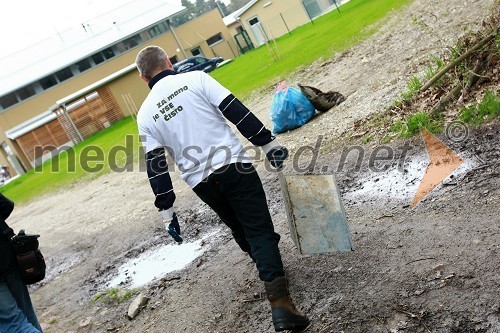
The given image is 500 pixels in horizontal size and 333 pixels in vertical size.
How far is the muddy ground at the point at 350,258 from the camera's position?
3.32 metres

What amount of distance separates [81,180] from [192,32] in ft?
103

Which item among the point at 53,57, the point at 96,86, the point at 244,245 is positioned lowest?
the point at 244,245

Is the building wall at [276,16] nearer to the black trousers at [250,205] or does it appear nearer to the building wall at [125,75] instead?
the building wall at [125,75]

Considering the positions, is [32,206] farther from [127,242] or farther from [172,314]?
[172,314]

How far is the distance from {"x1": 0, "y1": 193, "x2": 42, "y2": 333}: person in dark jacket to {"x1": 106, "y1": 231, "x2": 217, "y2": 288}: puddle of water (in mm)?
1896

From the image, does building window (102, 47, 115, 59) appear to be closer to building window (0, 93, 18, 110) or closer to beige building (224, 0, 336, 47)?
building window (0, 93, 18, 110)

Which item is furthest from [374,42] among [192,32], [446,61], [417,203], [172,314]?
[192,32]

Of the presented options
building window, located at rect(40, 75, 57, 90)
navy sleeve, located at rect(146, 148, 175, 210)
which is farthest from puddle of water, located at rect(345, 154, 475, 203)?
building window, located at rect(40, 75, 57, 90)

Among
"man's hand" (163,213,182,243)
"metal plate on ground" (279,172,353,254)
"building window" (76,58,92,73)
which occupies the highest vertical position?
"building window" (76,58,92,73)

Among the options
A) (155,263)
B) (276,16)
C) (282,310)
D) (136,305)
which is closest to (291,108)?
(155,263)

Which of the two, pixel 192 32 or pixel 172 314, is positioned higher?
pixel 192 32

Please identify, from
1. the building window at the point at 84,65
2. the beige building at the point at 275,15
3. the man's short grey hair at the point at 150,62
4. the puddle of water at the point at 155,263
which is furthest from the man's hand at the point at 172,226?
the building window at the point at 84,65

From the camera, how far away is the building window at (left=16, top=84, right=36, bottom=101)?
139 ft

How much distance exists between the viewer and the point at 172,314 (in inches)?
186
